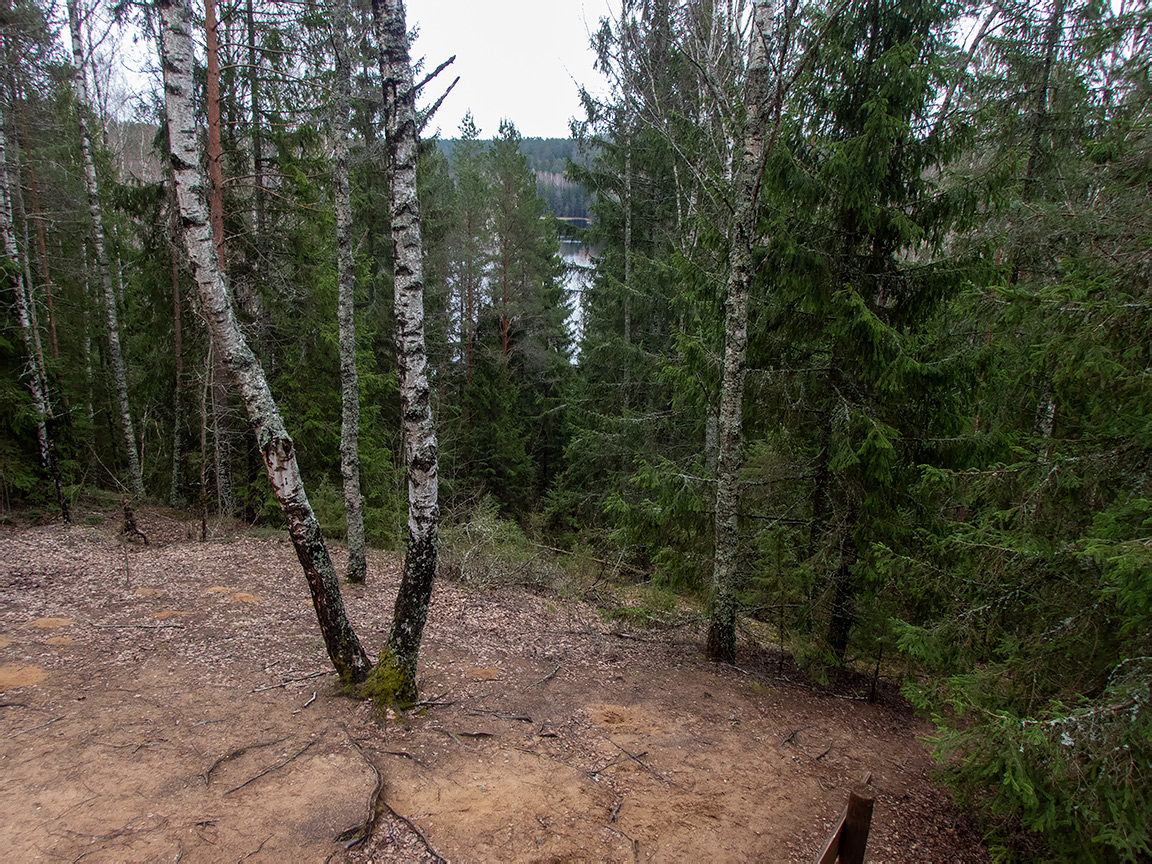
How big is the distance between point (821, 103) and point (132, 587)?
34.6ft

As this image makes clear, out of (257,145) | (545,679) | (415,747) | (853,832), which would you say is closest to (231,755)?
(415,747)

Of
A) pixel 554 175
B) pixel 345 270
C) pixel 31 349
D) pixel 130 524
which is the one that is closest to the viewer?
pixel 345 270

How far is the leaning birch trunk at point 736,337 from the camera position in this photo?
19.3 ft

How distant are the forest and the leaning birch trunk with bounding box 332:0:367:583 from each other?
0.05m

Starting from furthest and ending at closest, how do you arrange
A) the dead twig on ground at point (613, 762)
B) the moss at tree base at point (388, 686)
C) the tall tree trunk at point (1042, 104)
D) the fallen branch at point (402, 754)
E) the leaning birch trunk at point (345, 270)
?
the tall tree trunk at point (1042, 104), the leaning birch trunk at point (345, 270), the moss at tree base at point (388, 686), the dead twig on ground at point (613, 762), the fallen branch at point (402, 754)

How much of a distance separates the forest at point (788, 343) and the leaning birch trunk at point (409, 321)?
0.10 ft

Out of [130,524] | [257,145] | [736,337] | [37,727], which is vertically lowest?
[37,727]

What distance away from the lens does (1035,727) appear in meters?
2.89

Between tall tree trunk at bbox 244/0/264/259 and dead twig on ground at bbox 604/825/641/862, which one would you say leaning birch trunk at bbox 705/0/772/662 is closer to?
dead twig on ground at bbox 604/825/641/862

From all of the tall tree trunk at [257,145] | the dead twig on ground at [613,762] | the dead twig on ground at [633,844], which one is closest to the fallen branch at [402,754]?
the dead twig on ground at [613,762]

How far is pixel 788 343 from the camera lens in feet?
22.3

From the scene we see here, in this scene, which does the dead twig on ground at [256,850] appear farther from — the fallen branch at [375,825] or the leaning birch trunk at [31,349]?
the leaning birch trunk at [31,349]

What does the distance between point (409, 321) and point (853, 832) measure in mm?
4411

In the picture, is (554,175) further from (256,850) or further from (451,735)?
(256,850)
